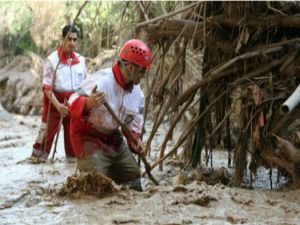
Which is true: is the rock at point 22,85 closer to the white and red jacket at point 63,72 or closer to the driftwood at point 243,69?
the white and red jacket at point 63,72

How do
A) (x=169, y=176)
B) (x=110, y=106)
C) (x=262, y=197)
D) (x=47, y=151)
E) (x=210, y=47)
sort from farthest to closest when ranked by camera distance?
1. (x=47, y=151)
2. (x=169, y=176)
3. (x=210, y=47)
4. (x=110, y=106)
5. (x=262, y=197)

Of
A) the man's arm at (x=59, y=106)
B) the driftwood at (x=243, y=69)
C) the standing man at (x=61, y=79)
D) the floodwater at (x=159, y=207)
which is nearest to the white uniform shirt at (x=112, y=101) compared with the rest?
the driftwood at (x=243, y=69)

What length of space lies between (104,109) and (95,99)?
37cm

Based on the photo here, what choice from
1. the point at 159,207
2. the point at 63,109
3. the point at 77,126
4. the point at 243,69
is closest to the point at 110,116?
the point at 77,126

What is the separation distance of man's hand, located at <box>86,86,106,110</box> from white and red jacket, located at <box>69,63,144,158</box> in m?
0.10

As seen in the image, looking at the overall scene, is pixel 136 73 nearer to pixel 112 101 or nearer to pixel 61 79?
pixel 112 101

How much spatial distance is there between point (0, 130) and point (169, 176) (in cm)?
580

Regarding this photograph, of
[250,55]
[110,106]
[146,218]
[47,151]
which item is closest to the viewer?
[146,218]

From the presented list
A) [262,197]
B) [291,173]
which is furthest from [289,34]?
[262,197]

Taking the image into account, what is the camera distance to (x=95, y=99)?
4.01 meters

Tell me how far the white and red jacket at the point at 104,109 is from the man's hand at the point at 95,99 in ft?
0.32

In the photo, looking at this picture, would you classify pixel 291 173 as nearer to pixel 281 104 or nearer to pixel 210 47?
pixel 281 104

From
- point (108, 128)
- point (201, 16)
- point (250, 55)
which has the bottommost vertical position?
point (108, 128)

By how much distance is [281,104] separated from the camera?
176 inches
